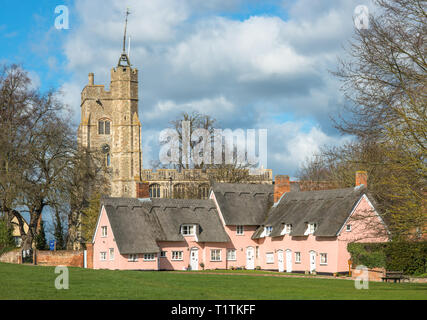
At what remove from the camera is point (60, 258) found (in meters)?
55.4

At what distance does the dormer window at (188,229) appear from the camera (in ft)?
186

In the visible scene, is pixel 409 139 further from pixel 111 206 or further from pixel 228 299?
pixel 111 206

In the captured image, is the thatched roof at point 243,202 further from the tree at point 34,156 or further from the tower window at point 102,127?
the tower window at point 102,127

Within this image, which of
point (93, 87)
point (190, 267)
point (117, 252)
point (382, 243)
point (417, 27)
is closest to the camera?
point (417, 27)

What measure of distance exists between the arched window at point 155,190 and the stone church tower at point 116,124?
5848 mm

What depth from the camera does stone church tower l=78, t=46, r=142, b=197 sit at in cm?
9312

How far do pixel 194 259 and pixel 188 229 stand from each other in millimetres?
2507

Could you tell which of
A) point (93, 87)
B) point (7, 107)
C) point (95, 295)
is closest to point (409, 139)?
point (95, 295)

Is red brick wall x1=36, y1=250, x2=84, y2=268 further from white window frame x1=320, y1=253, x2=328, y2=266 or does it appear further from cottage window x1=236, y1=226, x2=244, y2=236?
white window frame x1=320, y1=253, x2=328, y2=266

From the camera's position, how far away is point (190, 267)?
183 ft

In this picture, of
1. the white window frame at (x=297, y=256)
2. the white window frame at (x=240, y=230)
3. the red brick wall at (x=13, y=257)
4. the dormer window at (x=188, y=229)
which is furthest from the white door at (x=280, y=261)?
the red brick wall at (x=13, y=257)

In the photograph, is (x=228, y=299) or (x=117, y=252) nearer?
(x=228, y=299)

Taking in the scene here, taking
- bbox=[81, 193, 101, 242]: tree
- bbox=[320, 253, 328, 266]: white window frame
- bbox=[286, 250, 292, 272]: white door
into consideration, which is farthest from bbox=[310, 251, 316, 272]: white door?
bbox=[81, 193, 101, 242]: tree

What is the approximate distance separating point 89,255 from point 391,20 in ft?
124
